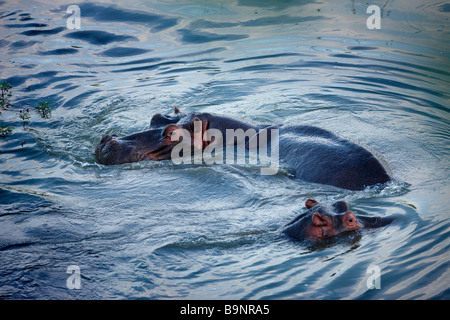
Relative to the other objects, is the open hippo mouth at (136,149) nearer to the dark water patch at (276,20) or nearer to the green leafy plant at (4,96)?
the green leafy plant at (4,96)

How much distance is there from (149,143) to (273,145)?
6.35 feet

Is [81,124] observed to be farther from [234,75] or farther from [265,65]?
[265,65]

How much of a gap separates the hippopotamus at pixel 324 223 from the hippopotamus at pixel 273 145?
1201 mm

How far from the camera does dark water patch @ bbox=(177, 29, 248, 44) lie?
50.0 feet

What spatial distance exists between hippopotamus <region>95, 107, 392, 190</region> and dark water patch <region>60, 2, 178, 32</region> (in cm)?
840

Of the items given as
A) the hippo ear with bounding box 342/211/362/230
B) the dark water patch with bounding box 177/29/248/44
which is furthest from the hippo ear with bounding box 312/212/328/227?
the dark water patch with bounding box 177/29/248/44

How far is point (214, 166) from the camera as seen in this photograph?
7.96 metres

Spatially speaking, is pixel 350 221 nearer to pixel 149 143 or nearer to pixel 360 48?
pixel 149 143

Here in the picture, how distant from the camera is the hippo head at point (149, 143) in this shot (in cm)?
812

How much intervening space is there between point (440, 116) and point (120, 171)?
227 inches

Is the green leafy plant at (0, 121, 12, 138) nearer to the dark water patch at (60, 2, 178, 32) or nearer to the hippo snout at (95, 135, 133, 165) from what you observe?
the hippo snout at (95, 135, 133, 165)

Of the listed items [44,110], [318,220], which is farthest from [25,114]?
[318,220]
